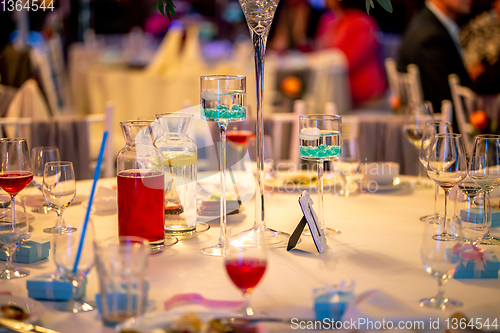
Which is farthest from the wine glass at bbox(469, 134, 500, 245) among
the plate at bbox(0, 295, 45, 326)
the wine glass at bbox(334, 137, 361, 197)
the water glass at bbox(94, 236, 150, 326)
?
the plate at bbox(0, 295, 45, 326)

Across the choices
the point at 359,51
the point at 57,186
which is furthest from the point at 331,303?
the point at 359,51

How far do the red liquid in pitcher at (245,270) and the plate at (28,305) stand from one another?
1.05 ft

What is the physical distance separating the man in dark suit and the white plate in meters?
3.68

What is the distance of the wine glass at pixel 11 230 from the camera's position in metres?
0.99

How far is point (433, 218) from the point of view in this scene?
1.41 meters

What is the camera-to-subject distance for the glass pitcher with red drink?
1121 mm

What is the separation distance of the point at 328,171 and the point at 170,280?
1.20 meters

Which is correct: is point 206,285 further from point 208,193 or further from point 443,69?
point 443,69

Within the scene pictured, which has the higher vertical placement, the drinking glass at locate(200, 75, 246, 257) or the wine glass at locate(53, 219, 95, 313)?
the drinking glass at locate(200, 75, 246, 257)

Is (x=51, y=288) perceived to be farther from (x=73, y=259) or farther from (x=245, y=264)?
(x=245, y=264)

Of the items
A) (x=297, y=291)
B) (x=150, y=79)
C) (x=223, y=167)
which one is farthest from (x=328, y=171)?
(x=150, y=79)

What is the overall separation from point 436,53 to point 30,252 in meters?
3.79

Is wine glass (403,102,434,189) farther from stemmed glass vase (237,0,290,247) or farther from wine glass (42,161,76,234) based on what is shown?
Answer: wine glass (42,161,76,234)

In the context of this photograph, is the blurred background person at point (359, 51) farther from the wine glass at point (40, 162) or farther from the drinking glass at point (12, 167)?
the drinking glass at point (12, 167)
